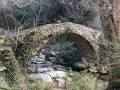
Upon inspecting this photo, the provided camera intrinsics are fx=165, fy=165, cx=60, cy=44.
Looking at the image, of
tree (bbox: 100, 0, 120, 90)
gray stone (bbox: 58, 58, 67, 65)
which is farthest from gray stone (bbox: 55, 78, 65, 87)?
tree (bbox: 100, 0, 120, 90)

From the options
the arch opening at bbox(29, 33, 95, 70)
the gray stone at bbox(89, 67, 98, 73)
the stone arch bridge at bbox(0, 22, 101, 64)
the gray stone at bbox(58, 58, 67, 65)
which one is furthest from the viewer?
the gray stone at bbox(58, 58, 67, 65)

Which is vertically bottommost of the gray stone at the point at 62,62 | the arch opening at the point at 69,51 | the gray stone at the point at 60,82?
the gray stone at the point at 60,82

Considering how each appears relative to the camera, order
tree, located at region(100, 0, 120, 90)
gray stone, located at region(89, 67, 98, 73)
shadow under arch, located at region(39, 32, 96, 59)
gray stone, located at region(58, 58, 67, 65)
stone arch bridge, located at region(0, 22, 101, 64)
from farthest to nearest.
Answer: gray stone, located at region(58, 58, 67, 65) < gray stone, located at region(89, 67, 98, 73) < shadow under arch, located at region(39, 32, 96, 59) < stone arch bridge, located at region(0, 22, 101, 64) < tree, located at region(100, 0, 120, 90)

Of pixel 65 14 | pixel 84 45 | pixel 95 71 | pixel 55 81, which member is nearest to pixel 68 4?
pixel 65 14

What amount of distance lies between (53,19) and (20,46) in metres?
7.56

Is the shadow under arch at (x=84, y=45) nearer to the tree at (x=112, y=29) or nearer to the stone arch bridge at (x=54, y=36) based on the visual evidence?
the stone arch bridge at (x=54, y=36)

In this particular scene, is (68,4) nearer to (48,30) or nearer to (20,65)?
A: (48,30)

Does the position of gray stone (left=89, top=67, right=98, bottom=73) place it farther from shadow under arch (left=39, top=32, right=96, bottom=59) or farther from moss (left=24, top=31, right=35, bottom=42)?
moss (left=24, top=31, right=35, bottom=42)

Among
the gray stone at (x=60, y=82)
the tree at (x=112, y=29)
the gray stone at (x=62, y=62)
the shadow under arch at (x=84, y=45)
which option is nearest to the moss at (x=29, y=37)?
the gray stone at (x=60, y=82)

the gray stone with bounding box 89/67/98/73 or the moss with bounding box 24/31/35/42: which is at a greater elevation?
the moss with bounding box 24/31/35/42

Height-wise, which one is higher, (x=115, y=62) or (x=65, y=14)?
(x=65, y=14)

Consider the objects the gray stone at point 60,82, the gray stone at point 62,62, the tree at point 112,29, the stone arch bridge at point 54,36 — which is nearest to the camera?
the tree at point 112,29

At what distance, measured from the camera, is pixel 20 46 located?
6.40m

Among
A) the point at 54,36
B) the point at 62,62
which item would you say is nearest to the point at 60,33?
the point at 54,36
